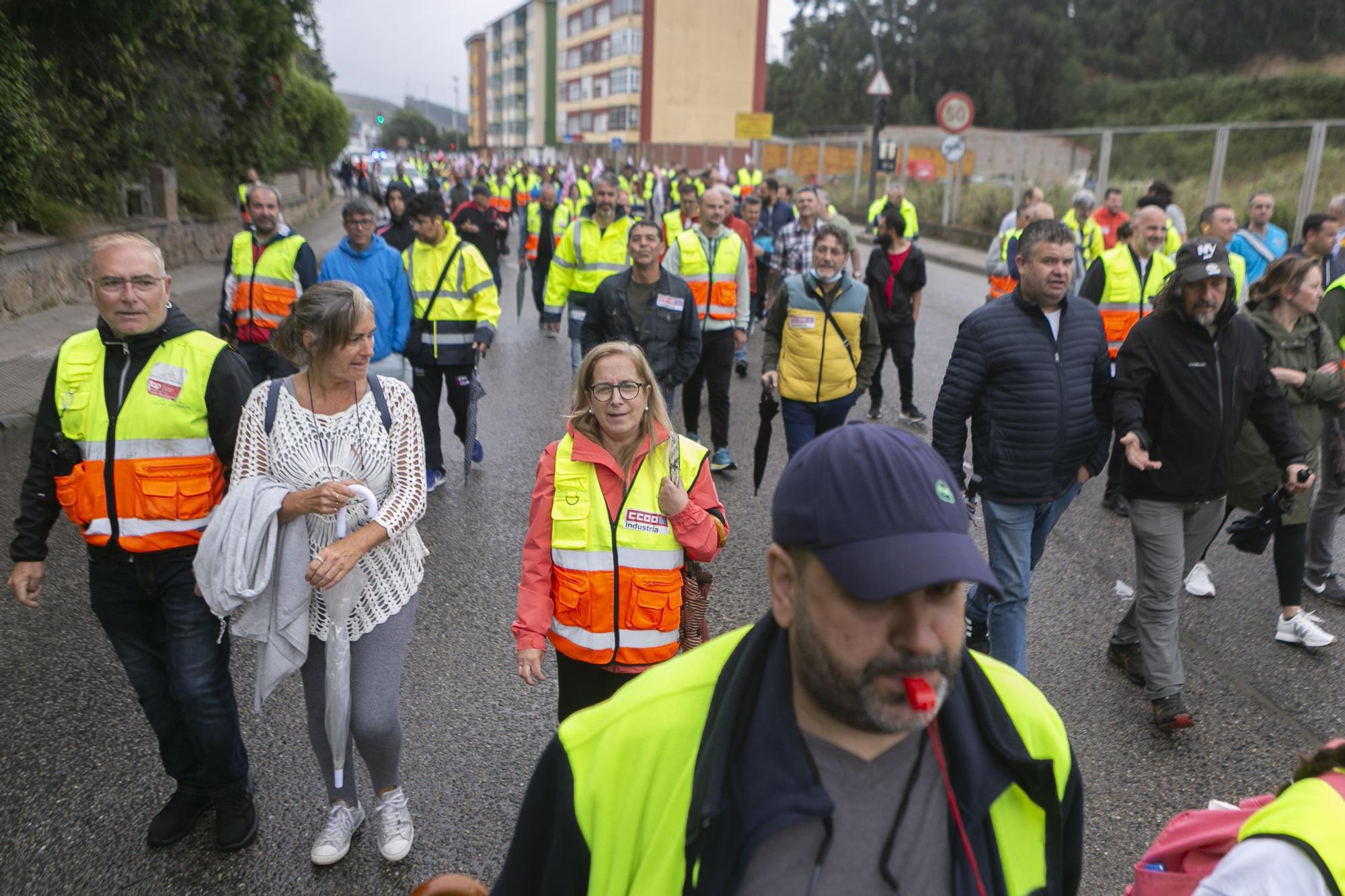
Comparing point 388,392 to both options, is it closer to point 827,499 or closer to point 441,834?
point 441,834

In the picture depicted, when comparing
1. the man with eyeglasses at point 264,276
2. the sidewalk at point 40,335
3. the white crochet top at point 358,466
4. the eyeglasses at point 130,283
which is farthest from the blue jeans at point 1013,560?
the sidewalk at point 40,335

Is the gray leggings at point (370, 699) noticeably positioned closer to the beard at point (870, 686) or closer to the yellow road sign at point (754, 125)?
the beard at point (870, 686)

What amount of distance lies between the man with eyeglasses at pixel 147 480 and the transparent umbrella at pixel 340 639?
0.45 metres

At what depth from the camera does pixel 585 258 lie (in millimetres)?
8773

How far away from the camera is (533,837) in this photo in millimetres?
1439

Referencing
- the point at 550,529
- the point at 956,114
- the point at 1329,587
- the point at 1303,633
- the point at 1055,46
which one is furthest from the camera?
the point at 1055,46

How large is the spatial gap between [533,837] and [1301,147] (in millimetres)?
18562

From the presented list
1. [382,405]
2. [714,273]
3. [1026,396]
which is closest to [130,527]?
[382,405]

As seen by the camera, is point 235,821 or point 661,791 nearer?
point 661,791

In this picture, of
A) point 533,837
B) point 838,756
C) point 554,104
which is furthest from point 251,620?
point 554,104

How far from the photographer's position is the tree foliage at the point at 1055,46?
57844 millimetres

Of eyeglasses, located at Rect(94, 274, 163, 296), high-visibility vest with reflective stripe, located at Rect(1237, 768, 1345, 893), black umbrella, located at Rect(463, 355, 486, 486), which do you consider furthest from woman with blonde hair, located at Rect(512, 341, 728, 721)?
black umbrella, located at Rect(463, 355, 486, 486)

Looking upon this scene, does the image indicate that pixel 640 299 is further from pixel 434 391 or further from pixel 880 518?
pixel 880 518

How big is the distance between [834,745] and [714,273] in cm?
687
